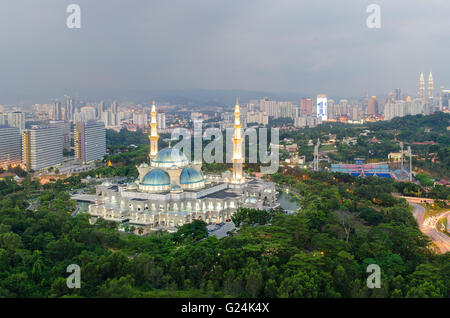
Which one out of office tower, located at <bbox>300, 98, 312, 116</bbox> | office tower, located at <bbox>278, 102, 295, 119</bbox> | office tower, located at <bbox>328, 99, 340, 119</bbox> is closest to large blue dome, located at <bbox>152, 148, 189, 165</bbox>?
office tower, located at <bbox>300, 98, 312, 116</bbox>

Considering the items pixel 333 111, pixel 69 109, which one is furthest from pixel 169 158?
pixel 333 111

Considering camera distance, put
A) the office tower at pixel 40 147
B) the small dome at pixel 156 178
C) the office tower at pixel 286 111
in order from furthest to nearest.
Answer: the office tower at pixel 286 111, the office tower at pixel 40 147, the small dome at pixel 156 178

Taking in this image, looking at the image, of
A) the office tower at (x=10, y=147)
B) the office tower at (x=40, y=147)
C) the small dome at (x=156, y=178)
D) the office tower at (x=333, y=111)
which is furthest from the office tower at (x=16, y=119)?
the office tower at (x=333, y=111)

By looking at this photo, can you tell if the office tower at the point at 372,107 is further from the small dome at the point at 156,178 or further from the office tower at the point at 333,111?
the small dome at the point at 156,178

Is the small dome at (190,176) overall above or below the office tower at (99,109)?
below

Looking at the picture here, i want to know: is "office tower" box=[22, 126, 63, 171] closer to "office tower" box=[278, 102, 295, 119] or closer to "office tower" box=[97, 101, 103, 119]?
"office tower" box=[97, 101, 103, 119]
